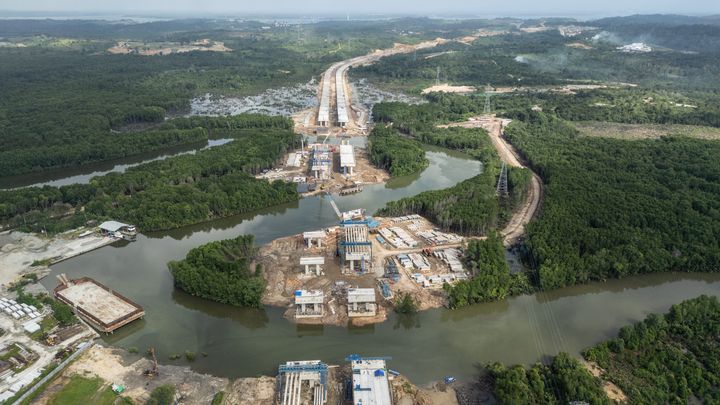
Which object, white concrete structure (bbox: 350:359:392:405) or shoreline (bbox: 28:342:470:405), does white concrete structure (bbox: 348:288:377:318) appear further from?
white concrete structure (bbox: 350:359:392:405)

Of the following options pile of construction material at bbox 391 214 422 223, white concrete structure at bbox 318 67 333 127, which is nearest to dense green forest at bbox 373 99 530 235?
pile of construction material at bbox 391 214 422 223

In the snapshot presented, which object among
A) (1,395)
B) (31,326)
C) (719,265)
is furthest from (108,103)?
(719,265)

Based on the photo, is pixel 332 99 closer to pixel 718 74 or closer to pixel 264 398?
pixel 264 398

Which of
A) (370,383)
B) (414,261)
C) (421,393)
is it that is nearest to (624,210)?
(414,261)

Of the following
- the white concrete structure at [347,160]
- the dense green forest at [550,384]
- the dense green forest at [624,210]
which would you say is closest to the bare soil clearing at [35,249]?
the white concrete structure at [347,160]

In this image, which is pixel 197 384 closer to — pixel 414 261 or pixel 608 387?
pixel 414 261

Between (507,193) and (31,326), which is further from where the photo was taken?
(507,193)
